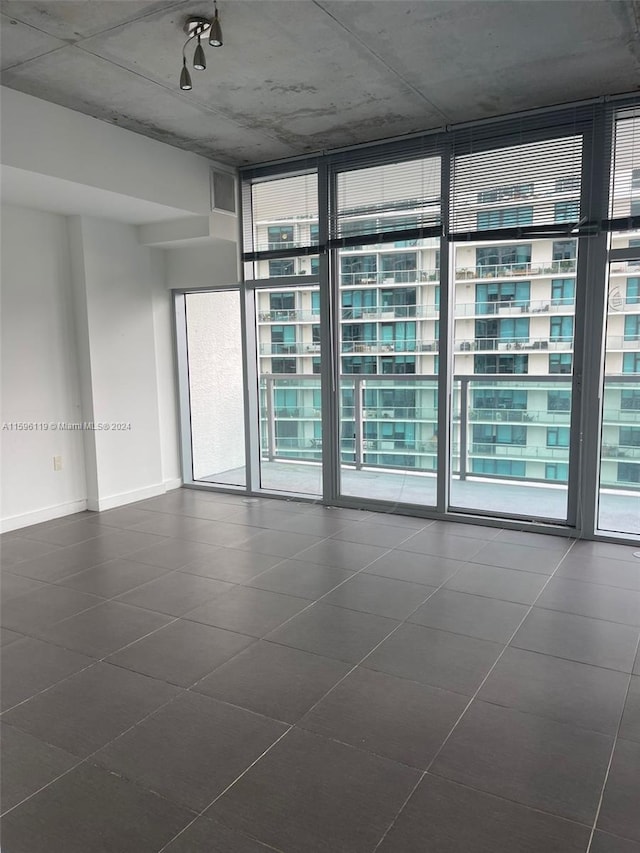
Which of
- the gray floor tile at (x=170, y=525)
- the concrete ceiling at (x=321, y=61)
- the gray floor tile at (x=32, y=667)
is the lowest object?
the gray floor tile at (x=32, y=667)

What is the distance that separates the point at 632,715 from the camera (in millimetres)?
2254

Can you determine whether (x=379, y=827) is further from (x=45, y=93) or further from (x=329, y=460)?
(x=45, y=93)

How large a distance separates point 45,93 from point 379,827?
4067mm

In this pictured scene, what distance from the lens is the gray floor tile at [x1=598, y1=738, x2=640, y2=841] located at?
5.72 feet

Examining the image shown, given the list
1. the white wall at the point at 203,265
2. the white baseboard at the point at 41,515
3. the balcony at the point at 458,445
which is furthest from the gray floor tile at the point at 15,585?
the white wall at the point at 203,265

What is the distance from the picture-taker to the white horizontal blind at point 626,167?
152 inches

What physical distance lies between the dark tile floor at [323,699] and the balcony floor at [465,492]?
39 cm

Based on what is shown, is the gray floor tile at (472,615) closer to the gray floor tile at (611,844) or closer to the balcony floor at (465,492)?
the gray floor tile at (611,844)

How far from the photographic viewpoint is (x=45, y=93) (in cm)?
369

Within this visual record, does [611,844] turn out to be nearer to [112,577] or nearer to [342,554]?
[342,554]

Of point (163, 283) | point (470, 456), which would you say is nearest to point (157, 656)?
point (470, 456)

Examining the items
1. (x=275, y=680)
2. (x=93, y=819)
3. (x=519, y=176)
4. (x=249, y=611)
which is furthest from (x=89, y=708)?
(x=519, y=176)

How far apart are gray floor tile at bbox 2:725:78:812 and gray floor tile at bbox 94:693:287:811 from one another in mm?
135

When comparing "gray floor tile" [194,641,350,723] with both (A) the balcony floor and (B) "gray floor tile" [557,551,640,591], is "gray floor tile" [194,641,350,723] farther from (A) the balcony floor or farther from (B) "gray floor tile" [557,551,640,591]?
(A) the balcony floor
